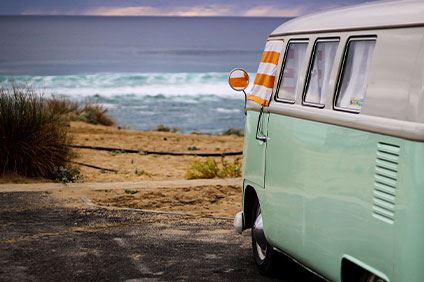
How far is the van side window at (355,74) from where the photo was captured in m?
5.98

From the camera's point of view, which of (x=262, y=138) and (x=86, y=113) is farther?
(x=86, y=113)

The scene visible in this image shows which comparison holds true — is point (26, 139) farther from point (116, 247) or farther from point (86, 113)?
point (86, 113)

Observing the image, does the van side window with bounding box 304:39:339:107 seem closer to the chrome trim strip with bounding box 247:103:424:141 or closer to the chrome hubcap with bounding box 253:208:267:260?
the chrome trim strip with bounding box 247:103:424:141

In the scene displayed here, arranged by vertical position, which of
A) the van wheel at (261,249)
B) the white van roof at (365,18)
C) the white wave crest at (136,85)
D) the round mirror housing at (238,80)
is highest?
the white van roof at (365,18)

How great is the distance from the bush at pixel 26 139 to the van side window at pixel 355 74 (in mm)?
8804

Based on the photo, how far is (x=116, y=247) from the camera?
925 centimetres

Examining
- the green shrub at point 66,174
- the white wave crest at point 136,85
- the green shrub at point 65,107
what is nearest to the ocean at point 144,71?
the white wave crest at point 136,85

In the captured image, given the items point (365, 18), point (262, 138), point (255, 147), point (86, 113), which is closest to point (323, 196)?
point (365, 18)

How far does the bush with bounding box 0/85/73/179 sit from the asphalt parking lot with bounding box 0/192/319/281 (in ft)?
8.85

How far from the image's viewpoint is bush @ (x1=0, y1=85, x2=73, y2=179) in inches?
569

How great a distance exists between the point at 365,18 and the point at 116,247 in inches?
157

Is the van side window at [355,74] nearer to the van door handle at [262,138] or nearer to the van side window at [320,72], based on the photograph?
the van side window at [320,72]

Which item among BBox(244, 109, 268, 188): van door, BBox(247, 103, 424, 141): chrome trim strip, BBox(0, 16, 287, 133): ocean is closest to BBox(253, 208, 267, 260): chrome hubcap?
BBox(244, 109, 268, 188): van door

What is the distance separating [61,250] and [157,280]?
1.51 meters
